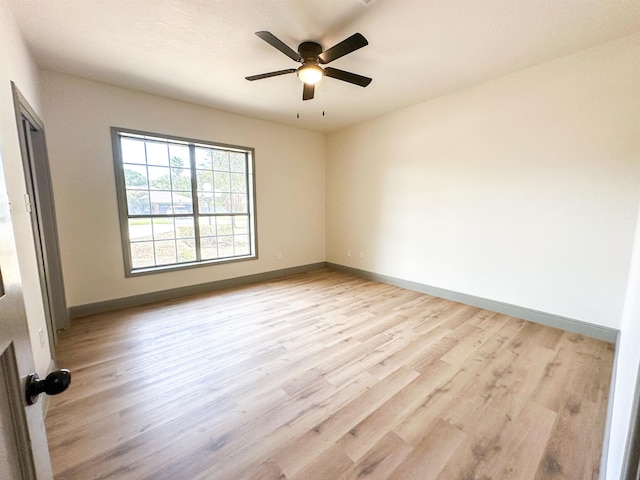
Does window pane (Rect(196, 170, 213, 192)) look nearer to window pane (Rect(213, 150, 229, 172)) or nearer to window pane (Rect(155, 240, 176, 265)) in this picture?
window pane (Rect(213, 150, 229, 172))

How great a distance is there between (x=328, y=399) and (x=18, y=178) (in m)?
2.64

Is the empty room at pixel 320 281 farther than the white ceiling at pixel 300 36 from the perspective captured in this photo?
No

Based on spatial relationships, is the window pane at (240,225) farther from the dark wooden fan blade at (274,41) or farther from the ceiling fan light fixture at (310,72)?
the dark wooden fan blade at (274,41)

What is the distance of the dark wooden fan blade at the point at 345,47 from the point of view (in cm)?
193

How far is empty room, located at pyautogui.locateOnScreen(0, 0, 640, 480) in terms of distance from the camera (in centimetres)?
143

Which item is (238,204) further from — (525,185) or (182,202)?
(525,185)

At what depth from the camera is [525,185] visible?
9.58ft

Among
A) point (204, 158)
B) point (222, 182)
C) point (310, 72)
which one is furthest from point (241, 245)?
point (310, 72)

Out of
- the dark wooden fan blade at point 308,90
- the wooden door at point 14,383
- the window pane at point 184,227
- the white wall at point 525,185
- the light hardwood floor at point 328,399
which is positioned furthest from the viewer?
the window pane at point 184,227

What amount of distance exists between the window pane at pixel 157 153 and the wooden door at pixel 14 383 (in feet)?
11.2

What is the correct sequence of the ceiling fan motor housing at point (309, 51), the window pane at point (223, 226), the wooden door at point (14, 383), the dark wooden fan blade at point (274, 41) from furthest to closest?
the window pane at point (223, 226)
the ceiling fan motor housing at point (309, 51)
the dark wooden fan blade at point (274, 41)
the wooden door at point (14, 383)

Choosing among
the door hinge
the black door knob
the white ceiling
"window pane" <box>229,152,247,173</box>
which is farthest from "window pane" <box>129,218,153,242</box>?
the black door knob

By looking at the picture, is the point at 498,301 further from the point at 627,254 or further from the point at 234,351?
the point at 234,351

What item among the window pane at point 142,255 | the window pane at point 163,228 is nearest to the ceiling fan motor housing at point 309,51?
the window pane at point 163,228
